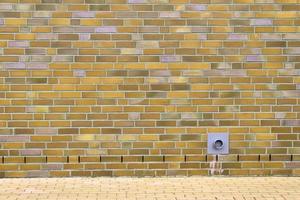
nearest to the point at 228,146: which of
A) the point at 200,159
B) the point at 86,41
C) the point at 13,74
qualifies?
the point at 200,159

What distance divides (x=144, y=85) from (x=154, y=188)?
1231 mm

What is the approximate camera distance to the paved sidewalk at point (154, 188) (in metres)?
5.36

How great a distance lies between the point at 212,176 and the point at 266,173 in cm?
66

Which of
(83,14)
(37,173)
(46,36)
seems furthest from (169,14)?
(37,173)

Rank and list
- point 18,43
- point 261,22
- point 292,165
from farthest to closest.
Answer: point 292,165 < point 261,22 < point 18,43

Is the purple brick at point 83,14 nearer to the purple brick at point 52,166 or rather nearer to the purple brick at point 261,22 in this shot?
the purple brick at point 52,166

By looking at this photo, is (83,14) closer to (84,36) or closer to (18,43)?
(84,36)

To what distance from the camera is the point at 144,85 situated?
6.09m

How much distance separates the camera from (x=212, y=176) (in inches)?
245

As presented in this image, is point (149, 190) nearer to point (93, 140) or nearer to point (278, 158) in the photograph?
point (93, 140)

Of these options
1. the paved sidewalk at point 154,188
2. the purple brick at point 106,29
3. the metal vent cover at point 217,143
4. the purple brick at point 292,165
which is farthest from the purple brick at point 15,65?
the purple brick at point 292,165

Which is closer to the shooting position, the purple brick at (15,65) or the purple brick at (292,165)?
the purple brick at (15,65)

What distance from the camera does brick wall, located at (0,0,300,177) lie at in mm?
6027

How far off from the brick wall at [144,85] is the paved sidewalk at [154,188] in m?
0.18
